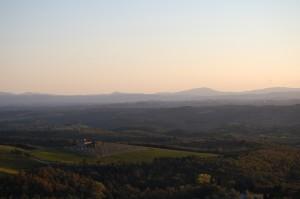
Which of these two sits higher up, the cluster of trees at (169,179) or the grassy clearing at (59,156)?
the grassy clearing at (59,156)

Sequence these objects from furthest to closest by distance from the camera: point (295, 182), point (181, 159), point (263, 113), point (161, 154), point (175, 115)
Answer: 1. point (175, 115)
2. point (263, 113)
3. point (161, 154)
4. point (181, 159)
5. point (295, 182)

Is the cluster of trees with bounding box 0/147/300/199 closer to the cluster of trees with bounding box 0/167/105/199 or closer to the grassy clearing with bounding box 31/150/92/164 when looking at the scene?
the cluster of trees with bounding box 0/167/105/199

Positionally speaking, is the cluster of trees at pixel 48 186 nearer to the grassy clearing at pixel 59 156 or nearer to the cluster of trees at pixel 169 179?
the cluster of trees at pixel 169 179

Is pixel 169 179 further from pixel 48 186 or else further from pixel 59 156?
pixel 59 156

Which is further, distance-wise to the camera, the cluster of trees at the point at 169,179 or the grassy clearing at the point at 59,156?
the grassy clearing at the point at 59,156

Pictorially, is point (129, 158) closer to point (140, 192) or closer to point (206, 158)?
point (206, 158)

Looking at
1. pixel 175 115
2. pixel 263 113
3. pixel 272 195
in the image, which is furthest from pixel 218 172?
pixel 175 115

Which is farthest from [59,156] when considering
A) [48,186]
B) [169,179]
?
[48,186]

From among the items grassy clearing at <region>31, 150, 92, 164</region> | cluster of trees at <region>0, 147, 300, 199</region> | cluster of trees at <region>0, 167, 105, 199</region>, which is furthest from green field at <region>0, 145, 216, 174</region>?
cluster of trees at <region>0, 167, 105, 199</region>

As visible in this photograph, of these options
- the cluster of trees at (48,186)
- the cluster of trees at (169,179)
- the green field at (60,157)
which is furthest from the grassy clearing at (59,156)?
the cluster of trees at (48,186)
